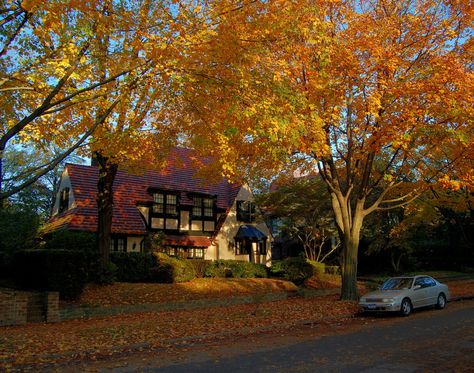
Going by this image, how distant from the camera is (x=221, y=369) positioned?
791cm

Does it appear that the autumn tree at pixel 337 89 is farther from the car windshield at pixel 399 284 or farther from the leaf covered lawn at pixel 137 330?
the leaf covered lawn at pixel 137 330

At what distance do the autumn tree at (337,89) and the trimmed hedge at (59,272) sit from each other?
628 centimetres

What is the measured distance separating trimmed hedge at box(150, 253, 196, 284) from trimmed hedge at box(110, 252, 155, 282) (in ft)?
1.31

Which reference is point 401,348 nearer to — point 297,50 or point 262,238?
point 297,50

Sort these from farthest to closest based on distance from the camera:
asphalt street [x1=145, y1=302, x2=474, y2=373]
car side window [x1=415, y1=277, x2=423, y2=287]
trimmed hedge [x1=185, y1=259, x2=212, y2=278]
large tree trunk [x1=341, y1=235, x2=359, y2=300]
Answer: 1. trimmed hedge [x1=185, y1=259, x2=212, y2=278]
2. large tree trunk [x1=341, y1=235, x2=359, y2=300]
3. car side window [x1=415, y1=277, x2=423, y2=287]
4. asphalt street [x1=145, y1=302, x2=474, y2=373]

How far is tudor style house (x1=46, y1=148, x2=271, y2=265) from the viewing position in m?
26.6

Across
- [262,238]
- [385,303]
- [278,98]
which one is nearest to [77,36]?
[278,98]

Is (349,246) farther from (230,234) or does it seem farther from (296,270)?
(230,234)

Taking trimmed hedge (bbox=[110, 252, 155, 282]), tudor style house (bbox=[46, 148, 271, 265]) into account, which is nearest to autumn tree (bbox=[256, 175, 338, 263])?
tudor style house (bbox=[46, 148, 271, 265])

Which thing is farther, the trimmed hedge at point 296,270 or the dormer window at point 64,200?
the dormer window at point 64,200

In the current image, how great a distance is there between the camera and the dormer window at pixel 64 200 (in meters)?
28.1

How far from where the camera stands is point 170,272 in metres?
21.6

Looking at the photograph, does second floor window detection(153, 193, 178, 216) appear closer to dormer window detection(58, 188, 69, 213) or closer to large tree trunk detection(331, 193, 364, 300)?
dormer window detection(58, 188, 69, 213)

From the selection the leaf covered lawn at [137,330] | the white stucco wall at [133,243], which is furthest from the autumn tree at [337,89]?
the white stucco wall at [133,243]
